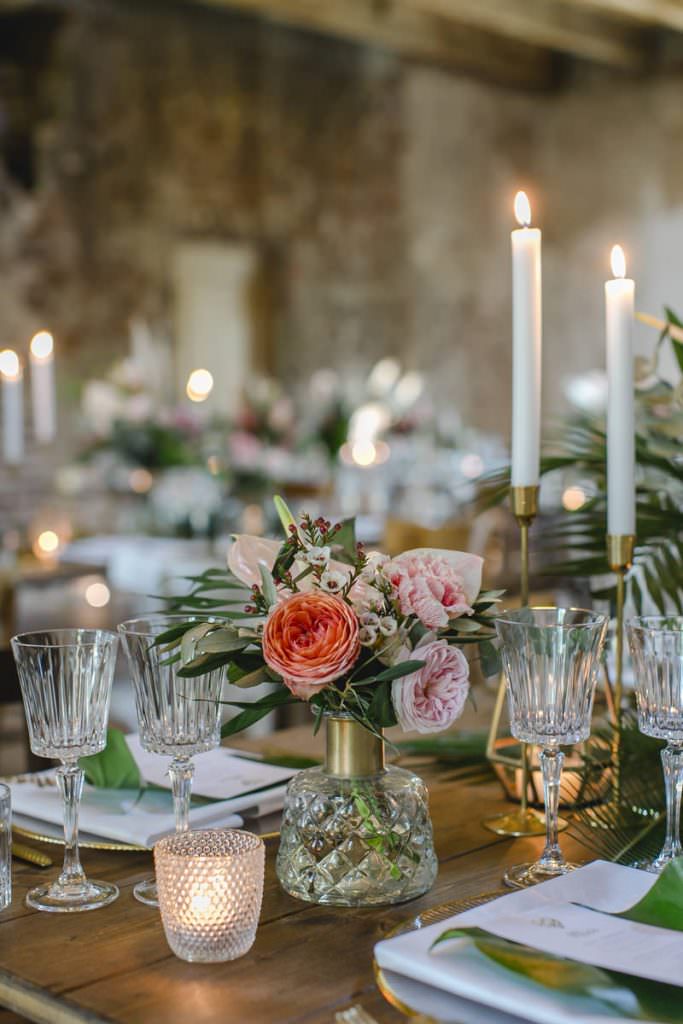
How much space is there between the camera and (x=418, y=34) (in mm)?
8133

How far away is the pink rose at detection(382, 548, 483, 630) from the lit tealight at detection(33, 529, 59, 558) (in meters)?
2.95

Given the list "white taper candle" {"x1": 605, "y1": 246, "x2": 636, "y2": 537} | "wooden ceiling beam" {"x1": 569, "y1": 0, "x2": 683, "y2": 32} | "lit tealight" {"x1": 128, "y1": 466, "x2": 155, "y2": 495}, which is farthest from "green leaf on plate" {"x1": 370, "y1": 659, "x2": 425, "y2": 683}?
"wooden ceiling beam" {"x1": 569, "y1": 0, "x2": 683, "y2": 32}

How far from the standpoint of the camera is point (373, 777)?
1.06 meters

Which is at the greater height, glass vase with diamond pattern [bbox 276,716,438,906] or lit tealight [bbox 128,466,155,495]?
lit tealight [bbox 128,466,155,495]

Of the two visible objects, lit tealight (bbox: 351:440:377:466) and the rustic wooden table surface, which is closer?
the rustic wooden table surface

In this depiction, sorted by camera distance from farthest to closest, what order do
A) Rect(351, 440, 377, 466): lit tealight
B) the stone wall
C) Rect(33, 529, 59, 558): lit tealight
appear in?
the stone wall
Rect(351, 440, 377, 466): lit tealight
Rect(33, 529, 59, 558): lit tealight

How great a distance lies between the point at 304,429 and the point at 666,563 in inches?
148

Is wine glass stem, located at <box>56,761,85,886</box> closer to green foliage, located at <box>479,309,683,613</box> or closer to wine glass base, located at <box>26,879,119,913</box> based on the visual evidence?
wine glass base, located at <box>26,879,119,913</box>

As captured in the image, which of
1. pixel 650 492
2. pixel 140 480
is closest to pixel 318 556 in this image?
pixel 650 492

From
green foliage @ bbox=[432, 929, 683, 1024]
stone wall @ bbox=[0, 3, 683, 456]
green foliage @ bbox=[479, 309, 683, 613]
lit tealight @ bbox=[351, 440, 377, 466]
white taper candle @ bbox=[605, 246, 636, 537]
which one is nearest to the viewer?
green foliage @ bbox=[432, 929, 683, 1024]

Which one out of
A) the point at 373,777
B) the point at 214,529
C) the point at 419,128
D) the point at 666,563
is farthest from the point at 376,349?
the point at 373,777

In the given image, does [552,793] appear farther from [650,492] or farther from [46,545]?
[46,545]

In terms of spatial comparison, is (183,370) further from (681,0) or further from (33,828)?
(33,828)

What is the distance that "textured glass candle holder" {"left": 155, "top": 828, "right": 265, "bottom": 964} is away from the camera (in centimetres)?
91
